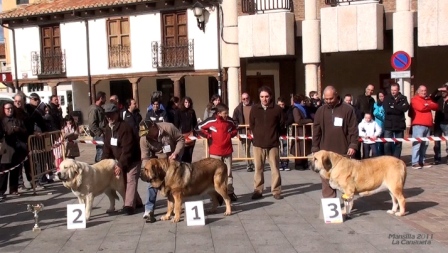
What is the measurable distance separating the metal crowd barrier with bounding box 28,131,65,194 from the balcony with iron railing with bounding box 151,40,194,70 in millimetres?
14351

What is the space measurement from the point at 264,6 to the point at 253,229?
51.6 feet

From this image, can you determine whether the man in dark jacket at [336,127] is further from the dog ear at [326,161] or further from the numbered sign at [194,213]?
the numbered sign at [194,213]

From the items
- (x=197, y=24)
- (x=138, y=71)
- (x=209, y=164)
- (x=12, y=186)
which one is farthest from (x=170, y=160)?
(x=138, y=71)

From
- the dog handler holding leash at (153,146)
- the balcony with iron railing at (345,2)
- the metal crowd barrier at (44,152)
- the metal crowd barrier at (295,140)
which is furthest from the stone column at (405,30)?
the dog handler holding leash at (153,146)

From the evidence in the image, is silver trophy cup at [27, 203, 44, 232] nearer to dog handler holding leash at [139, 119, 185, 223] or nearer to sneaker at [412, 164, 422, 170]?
dog handler holding leash at [139, 119, 185, 223]

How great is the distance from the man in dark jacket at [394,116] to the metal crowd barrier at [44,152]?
24.3ft

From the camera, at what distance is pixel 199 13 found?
25359 mm

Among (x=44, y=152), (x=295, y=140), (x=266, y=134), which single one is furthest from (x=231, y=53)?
(x=266, y=134)

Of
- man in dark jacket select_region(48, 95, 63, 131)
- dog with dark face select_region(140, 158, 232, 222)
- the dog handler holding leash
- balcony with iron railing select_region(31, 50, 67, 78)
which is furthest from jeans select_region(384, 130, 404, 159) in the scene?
balcony with iron railing select_region(31, 50, 67, 78)

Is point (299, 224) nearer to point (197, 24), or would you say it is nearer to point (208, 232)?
point (208, 232)

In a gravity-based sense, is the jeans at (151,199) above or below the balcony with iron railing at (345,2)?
below

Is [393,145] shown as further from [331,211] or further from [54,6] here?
[54,6]

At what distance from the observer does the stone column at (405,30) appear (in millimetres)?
20188

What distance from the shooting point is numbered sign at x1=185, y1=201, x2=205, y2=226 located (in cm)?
841
